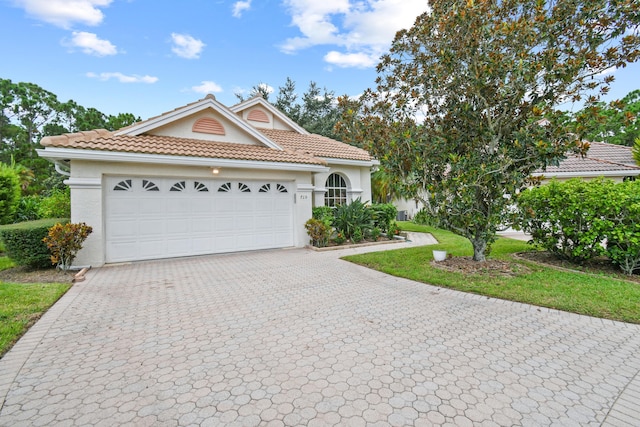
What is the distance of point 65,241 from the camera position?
748 centimetres

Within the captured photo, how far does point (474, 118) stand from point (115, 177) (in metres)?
9.79

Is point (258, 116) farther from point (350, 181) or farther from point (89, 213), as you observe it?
point (89, 213)

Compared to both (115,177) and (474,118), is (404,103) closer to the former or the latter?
(474,118)

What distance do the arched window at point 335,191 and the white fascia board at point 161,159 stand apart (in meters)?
2.65

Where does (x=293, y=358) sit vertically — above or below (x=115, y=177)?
below

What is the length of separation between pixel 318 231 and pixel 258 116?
7703mm

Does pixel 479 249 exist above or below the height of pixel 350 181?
below

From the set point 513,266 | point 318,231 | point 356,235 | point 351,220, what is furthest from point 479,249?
point 318,231

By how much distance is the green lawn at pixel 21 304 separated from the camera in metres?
4.18

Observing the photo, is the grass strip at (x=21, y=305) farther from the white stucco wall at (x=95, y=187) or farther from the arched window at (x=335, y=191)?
the arched window at (x=335, y=191)

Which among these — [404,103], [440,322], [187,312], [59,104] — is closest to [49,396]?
[187,312]

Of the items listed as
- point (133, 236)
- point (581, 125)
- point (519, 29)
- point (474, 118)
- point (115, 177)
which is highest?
point (519, 29)

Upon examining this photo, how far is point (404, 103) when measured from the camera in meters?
8.11

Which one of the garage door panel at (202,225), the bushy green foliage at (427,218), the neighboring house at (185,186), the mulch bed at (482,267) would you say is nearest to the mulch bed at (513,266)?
the mulch bed at (482,267)
